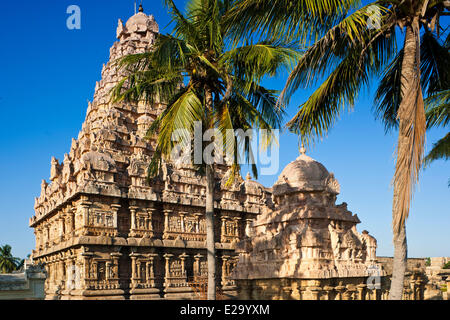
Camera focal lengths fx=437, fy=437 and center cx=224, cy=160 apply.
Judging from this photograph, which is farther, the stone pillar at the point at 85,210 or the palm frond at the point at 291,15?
the stone pillar at the point at 85,210

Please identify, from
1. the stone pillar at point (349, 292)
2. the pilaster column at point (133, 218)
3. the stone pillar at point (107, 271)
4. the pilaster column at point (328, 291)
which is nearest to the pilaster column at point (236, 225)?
the pilaster column at point (133, 218)

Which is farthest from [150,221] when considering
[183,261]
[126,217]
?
[183,261]

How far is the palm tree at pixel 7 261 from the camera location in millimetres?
58181

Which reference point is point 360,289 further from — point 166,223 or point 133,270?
point 166,223

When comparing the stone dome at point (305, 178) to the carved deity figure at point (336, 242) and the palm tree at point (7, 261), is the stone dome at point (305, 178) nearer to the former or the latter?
the carved deity figure at point (336, 242)

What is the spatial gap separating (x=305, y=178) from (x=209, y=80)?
6.05 metres

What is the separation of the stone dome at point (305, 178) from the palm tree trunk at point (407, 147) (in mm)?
8259

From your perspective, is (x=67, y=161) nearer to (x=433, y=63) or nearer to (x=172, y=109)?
(x=172, y=109)

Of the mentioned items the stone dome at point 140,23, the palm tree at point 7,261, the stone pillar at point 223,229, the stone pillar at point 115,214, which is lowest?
the palm tree at point 7,261

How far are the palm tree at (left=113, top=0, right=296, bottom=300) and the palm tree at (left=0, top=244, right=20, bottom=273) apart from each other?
179 feet

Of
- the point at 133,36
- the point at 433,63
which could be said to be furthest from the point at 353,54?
the point at 133,36

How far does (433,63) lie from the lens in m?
9.48

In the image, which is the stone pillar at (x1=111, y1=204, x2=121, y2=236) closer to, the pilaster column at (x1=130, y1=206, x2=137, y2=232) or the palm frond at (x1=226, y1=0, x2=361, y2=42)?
the pilaster column at (x1=130, y1=206, x2=137, y2=232)

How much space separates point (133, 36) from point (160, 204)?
16.1 metres
